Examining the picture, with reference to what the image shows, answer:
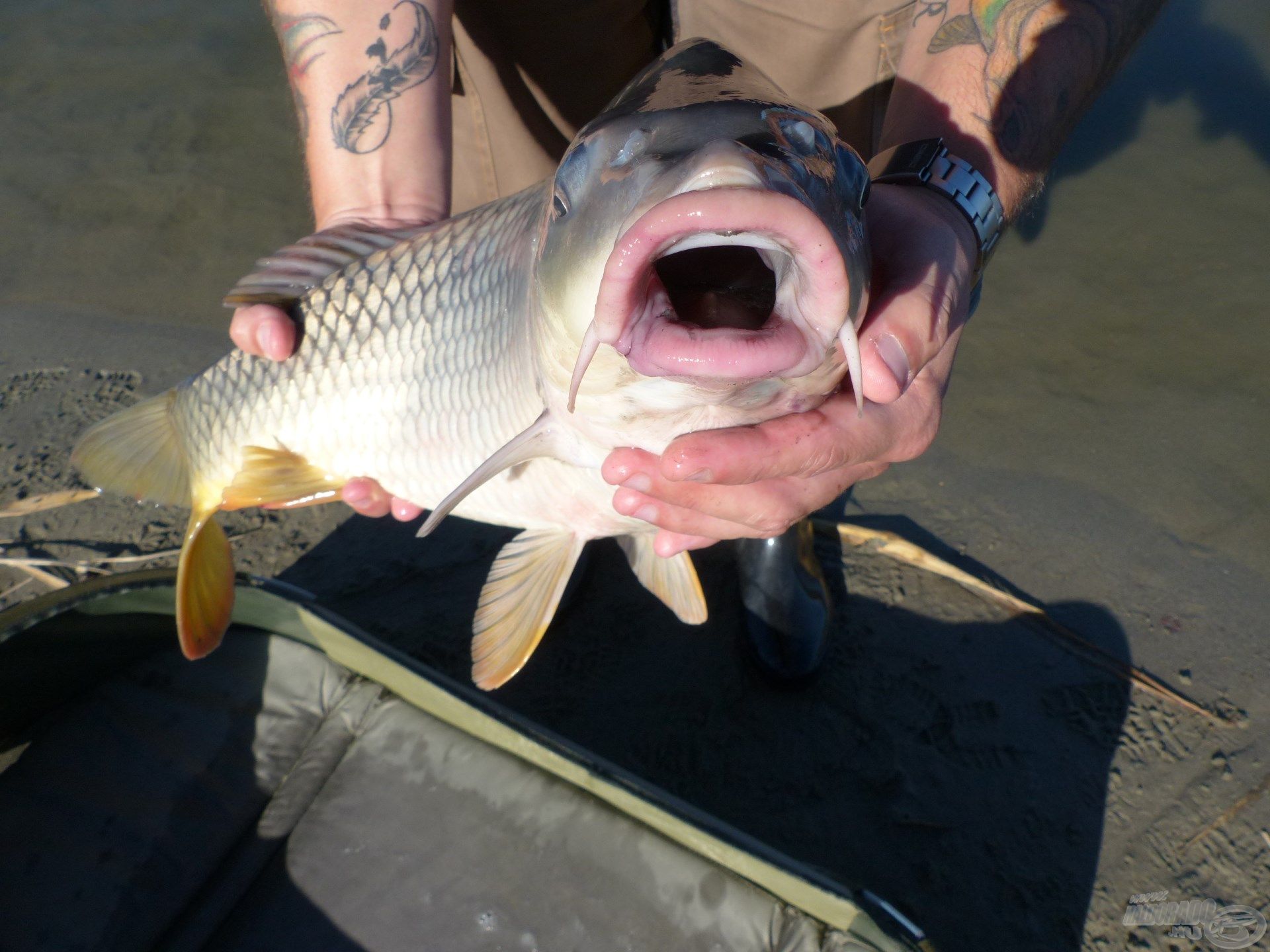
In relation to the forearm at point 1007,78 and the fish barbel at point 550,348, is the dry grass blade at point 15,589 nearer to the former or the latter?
the fish barbel at point 550,348

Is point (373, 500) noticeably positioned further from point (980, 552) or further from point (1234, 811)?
point (1234, 811)

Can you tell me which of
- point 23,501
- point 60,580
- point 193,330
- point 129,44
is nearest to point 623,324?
point 60,580

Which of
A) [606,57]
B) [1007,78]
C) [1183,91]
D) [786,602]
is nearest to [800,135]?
[1007,78]

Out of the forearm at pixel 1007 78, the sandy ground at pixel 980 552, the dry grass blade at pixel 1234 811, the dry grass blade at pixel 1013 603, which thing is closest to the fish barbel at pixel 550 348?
the sandy ground at pixel 980 552

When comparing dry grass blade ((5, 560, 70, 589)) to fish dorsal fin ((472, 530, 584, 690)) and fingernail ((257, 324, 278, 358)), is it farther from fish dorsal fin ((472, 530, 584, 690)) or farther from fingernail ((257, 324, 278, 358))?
fish dorsal fin ((472, 530, 584, 690))

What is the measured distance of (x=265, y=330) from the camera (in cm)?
161

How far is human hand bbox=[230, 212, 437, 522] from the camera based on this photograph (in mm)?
1613

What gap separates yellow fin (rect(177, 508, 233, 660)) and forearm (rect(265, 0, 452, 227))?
2.58 ft

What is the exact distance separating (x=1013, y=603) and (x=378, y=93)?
1989mm

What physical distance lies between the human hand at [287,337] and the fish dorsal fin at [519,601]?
10.6 inches

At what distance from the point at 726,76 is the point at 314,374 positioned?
3.33ft

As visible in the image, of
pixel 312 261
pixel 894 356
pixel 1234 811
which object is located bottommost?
pixel 1234 811

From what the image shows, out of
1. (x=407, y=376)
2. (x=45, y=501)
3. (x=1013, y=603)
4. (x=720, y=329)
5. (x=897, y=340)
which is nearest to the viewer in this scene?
(x=720, y=329)

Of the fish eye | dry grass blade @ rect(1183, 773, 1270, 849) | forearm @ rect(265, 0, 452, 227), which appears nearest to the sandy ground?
dry grass blade @ rect(1183, 773, 1270, 849)
